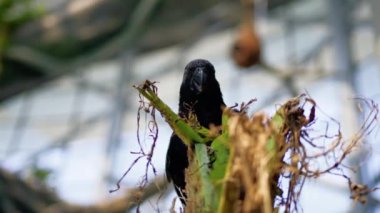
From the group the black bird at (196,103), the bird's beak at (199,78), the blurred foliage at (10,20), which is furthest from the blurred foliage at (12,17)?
the bird's beak at (199,78)

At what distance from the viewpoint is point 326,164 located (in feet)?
3.56

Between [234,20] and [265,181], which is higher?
[234,20]

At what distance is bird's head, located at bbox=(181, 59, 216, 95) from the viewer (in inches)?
72.4

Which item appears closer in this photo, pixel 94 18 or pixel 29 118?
pixel 94 18

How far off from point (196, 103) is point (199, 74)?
169 mm

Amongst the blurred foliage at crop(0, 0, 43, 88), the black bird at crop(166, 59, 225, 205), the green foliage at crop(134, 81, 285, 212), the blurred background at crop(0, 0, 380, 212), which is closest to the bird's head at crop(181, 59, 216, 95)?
the black bird at crop(166, 59, 225, 205)

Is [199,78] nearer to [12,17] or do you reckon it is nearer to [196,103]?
[196,103]

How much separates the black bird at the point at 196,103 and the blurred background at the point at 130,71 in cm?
161

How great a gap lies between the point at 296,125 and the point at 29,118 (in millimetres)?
6775

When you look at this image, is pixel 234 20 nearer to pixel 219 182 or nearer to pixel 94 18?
pixel 94 18

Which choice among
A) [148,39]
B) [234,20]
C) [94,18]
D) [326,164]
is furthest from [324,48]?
[326,164]

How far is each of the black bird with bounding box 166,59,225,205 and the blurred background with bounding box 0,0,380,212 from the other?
1605 millimetres

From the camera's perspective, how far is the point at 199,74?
1834 millimetres

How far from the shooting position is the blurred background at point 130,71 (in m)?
4.75
